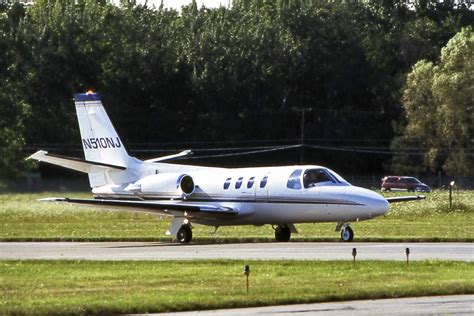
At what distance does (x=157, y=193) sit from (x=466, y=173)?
169 feet

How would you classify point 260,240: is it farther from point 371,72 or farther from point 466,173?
point 371,72

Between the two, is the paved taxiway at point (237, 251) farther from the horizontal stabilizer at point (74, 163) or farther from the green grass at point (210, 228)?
the horizontal stabilizer at point (74, 163)

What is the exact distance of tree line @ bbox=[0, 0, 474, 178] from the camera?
92375 mm

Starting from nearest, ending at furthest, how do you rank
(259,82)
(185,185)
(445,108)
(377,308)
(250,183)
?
1. (377,308)
2. (250,183)
3. (185,185)
4. (445,108)
5. (259,82)

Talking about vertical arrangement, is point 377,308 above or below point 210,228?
above

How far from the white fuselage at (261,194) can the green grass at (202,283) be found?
28.3 ft

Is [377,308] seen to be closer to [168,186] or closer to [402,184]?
[168,186]

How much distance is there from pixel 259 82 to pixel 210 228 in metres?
50.4

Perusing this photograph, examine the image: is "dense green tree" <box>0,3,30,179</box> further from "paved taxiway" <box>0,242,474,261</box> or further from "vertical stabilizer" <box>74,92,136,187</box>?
"paved taxiway" <box>0,242,474,261</box>

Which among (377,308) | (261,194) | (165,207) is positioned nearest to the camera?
(377,308)

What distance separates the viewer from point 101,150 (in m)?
44.6

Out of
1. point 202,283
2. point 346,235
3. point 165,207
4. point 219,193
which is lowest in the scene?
point 346,235

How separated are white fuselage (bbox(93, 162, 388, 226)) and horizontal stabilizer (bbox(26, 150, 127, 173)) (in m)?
0.59

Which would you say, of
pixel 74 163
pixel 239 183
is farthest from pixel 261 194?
pixel 74 163
